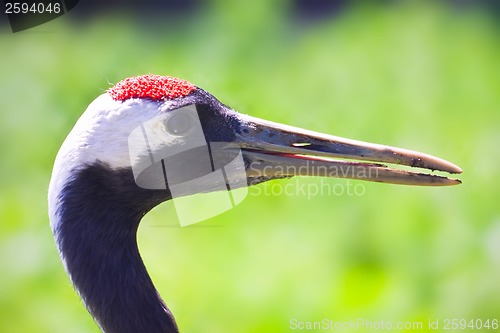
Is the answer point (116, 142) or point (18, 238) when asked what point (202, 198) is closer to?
point (116, 142)

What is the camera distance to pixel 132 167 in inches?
94.6

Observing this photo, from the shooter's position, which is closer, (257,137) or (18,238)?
(257,137)

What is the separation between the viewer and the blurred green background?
409 cm

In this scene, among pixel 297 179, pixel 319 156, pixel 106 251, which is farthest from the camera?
pixel 297 179

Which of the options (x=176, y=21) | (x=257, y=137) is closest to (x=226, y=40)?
(x=176, y=21)

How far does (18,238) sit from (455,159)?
93.9 inches

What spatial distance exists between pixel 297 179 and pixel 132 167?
86.8 inches

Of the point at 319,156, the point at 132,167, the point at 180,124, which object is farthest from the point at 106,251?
the point at 319,156

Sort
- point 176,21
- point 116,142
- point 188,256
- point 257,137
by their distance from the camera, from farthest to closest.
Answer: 1. point 176,21
2. point 188,256
3. point 257,137
4. point 116,142

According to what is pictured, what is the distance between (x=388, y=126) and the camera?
15.7 feet

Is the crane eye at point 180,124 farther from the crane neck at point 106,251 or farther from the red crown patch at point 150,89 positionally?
the crane neck at point 106,251

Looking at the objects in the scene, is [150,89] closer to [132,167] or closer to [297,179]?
[132,167]

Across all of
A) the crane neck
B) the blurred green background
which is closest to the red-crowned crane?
the crane neck

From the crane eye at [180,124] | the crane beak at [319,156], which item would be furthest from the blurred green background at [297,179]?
the crane eye at [180,124]
